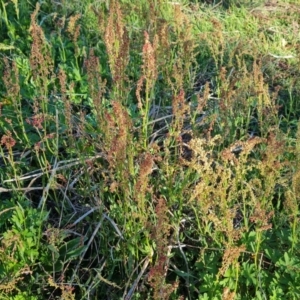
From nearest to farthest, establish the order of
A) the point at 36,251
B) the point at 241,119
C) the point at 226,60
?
the point at 36,251, the point at 241,119, the point at 226,60

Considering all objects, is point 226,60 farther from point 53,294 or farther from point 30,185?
point 53,294

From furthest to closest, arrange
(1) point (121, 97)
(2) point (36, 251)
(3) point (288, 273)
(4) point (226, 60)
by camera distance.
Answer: (4) point (226, 60)
(1) point (121, 97)
(2) point (36, 251)
(3) point (288, 273)

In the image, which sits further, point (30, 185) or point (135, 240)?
point (30, 185)

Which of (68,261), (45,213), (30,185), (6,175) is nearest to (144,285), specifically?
(68,261)

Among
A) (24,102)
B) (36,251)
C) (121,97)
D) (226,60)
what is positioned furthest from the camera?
(226,60)

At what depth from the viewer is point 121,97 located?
2391mm

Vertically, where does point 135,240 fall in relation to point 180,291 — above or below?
above

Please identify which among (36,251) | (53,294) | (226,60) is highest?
(226,60)

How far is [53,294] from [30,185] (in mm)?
535

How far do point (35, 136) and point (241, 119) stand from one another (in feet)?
3.37

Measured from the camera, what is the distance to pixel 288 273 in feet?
6.52

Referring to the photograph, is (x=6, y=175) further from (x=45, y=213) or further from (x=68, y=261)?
(x=68, y=261)

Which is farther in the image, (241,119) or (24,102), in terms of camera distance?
(24,102)

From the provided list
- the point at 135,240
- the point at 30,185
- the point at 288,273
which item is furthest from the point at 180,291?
the point at 30,185
